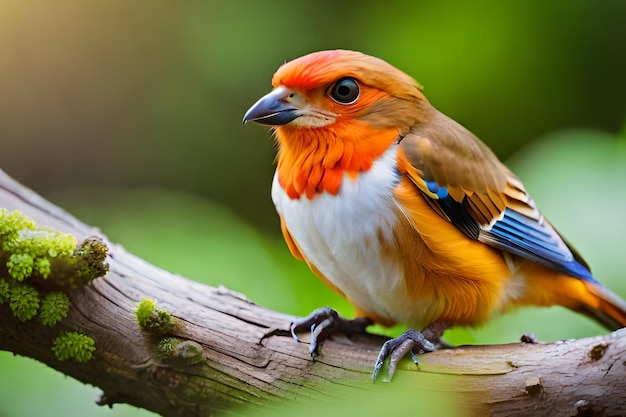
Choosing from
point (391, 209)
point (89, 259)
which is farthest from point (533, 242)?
point (89, 259)

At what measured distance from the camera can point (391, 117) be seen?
2.30 m

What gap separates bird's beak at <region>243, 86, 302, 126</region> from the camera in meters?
2.25

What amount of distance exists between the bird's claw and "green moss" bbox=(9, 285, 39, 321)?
2.93 feet

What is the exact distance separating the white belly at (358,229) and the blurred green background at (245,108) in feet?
1.94

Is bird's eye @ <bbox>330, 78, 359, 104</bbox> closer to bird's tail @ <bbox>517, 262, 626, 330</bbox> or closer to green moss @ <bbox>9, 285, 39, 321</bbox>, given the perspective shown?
bird's tail @ <bbox>517, 262, 626, 330</bbox>

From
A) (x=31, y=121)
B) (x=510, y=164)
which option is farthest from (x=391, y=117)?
(x=31, y=121)

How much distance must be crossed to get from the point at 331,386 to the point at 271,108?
80 cm

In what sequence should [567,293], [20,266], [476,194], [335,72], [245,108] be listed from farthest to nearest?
[245,108] < [567,293] < [476,194] < [335,72] < [20,266]

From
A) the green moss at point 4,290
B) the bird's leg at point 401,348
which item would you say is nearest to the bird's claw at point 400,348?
the bird's leg at point 401,348

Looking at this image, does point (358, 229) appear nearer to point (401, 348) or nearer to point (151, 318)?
point (401, 348)

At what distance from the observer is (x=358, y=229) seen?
216 centimetres

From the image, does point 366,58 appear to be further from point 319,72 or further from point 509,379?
point 509,379

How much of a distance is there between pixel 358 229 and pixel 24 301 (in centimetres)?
89

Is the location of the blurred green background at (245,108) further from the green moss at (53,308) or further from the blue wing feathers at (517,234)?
the green moss at (53,308)
